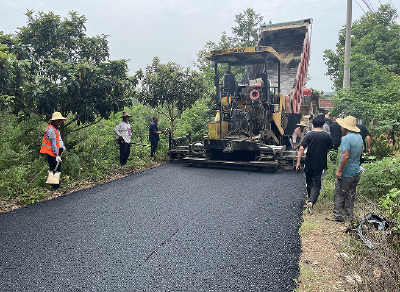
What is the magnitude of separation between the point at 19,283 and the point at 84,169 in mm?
4680

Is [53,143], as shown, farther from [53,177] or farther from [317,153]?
[317,153]

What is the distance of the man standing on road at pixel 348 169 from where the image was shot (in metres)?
4.25

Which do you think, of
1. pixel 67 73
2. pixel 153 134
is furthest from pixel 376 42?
pixel 67 73

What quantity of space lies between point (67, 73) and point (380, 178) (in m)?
6.16

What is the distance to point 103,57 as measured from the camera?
8000 millimetres

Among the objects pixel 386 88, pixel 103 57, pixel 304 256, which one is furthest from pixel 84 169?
pixel 386 88

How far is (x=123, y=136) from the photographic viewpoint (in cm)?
792

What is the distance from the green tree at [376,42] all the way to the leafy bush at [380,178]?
1195 cm

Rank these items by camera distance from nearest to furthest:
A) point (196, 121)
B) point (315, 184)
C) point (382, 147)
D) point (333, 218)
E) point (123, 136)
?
point (333, 218), point (315, 184), point (382, 147), point (123, 136), point (196, 121)

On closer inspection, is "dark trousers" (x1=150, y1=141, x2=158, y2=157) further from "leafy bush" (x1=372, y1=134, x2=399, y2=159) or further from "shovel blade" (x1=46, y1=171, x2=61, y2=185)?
"leafy bush" (x1=372, y1=134, x2=399, y2=159)

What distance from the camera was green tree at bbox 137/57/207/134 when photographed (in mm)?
10094

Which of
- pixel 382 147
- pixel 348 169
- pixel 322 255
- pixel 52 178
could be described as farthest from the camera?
pixel 382 147

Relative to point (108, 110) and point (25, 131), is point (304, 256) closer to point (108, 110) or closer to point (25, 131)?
point (108, 110)

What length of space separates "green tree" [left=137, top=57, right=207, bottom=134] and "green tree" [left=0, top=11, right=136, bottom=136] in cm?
219
